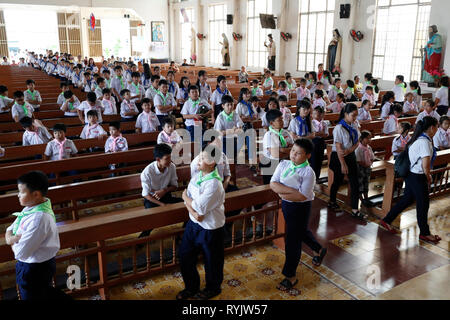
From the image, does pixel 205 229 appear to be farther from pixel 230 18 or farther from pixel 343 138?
pixel 230 18

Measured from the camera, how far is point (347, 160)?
16.5 feet

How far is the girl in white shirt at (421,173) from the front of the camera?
166 inches

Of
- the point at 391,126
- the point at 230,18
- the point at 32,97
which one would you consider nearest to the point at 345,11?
the point at 230,18

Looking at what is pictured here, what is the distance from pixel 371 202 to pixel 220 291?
2.96 metres

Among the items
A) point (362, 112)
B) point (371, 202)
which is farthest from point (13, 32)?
point (371, 202)

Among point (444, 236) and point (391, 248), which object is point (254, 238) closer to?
point (391, 248)

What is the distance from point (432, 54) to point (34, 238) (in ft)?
39.3

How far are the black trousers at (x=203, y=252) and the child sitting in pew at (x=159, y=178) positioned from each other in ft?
2.66

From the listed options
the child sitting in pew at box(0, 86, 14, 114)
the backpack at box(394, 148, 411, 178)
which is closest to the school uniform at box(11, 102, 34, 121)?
the child sitting in pew at box(0, 86, 14, 114)

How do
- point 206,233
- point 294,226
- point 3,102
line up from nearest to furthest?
point 206,233 → point 294,226 → point 3,102

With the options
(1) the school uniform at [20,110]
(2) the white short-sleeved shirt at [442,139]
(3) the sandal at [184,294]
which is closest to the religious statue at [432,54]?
(2) the white short-sleeved shirt at [442,139]

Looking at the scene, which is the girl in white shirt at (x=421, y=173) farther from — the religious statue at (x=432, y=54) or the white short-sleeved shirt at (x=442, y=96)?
the religious statue at (x=432, y=54)

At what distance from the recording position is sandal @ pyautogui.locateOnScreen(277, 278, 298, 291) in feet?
11.9
